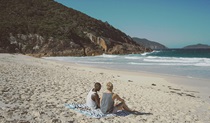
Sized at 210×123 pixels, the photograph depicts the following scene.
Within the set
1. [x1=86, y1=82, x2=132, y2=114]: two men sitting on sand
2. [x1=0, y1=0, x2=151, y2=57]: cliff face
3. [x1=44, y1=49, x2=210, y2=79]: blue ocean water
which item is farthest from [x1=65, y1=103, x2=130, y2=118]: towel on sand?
[x1=0, y1=0, x2=151, y2=57]: cliff face

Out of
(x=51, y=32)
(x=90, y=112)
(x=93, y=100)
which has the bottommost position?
(x=90, y=112)

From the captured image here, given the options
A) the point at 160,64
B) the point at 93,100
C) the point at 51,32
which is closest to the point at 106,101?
the point at 93,100

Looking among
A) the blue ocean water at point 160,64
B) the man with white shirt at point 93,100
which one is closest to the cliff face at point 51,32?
the blue ocean water at point 160,64

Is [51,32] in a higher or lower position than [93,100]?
higher

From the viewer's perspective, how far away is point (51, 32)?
181 feet

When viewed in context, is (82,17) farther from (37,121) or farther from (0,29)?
(37,121)

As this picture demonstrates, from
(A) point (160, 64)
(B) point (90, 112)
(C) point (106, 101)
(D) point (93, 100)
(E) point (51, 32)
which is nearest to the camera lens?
(B) point (90, 112)

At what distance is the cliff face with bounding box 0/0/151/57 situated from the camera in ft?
163

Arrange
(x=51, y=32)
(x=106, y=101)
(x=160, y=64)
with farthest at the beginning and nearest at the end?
(x=51, y=32)
(x=160, y=64)
(x=106, y=101)

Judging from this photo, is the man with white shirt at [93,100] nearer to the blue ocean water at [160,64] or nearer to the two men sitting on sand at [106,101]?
the two men sitting on sand at [106,101]

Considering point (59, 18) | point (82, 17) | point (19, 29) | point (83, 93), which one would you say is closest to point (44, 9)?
point (59, 18)

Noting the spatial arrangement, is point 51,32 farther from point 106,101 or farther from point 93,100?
point 106,101

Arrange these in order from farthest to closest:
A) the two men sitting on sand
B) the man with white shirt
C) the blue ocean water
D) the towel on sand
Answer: the blue ocean water
the man with white shirt
the two men sitting on sand
the towel on sand

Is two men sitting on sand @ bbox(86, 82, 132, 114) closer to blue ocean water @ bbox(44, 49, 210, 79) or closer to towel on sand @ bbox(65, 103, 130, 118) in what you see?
towel on sand @ bbox(65, 103, 130, 118)
